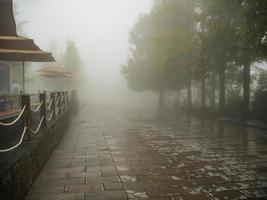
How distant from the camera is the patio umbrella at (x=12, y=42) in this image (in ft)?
22.4

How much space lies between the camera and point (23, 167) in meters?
5.00

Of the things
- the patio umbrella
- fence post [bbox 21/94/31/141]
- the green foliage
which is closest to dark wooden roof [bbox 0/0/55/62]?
the patio umbrella

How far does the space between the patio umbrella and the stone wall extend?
263 centimetres

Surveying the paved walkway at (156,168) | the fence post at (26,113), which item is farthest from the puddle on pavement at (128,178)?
the fence post at (26,113)

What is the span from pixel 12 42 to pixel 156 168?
609 cm

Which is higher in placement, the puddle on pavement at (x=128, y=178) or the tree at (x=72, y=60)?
the tree at (x=72, y=60)

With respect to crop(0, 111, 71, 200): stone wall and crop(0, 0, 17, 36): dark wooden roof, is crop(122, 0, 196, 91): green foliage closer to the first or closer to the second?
crop(0, 0, 17, 36): dark wooden roof

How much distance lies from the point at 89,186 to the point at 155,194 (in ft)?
3.95

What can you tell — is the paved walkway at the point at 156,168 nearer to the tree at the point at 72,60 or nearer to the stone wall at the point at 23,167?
the stone wall at the point at 23,167

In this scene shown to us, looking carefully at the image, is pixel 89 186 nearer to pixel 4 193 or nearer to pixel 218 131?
pixel 4 193

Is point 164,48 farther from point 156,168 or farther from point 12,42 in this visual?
point 156,168

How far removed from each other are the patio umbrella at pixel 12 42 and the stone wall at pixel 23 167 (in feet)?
8.62


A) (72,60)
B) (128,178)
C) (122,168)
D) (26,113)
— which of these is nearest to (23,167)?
(26,113)

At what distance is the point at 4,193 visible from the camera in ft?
12.8
